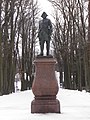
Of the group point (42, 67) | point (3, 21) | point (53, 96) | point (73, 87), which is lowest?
point (73, 87)

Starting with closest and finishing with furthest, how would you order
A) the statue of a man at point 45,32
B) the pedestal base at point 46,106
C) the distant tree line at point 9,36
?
1. the pedestal base at point 46,106
2. the statue of a man at point 45,32
3. the distant tree line at point 9,36

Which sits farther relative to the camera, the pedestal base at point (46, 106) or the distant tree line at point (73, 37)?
the distant tree line at point (73, 37)

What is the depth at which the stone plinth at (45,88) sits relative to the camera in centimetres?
1425

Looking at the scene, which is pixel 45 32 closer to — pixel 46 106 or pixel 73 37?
pixel 46 106

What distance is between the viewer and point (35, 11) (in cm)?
5194

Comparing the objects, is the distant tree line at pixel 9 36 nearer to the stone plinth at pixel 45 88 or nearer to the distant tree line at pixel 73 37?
the distant tree line at pixel 73 37

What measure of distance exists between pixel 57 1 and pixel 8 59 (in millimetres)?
11007

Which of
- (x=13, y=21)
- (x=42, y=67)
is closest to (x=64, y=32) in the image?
(x=13, y=21)

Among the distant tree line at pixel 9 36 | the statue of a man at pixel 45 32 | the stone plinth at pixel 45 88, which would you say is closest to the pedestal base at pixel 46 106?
the stone plinth at pixel 45 88

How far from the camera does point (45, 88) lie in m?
14.3

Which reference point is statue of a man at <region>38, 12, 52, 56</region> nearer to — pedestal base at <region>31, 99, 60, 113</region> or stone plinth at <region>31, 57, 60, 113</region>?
stone plinth at <region>31, 57, 60, 113</region>

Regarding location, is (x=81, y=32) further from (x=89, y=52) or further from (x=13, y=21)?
(x=13, y=21)

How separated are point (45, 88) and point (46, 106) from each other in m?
0.63

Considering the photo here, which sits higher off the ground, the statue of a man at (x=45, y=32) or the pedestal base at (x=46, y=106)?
the statue of a man at (x=45, y=32)
